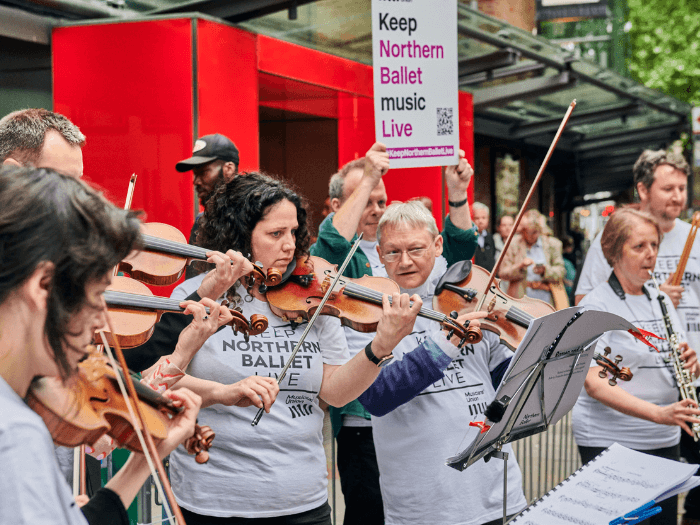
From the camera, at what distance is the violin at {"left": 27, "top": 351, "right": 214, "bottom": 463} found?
3.72 feet

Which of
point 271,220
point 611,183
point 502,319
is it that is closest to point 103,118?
point 271,220

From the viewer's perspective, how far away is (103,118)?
5.02 meters

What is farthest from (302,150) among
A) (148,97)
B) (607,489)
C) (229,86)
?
(607,489)

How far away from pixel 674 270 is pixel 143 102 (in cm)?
329

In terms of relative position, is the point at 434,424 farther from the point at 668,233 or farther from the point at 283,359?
the point at 668,233

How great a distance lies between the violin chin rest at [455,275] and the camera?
8.68 ft

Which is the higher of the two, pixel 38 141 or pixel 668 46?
pixel 668 46

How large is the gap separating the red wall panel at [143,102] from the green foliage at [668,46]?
11829 mm

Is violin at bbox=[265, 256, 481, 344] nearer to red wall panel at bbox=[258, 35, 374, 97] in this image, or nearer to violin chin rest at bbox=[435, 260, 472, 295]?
violin chin rest at bbox=[435, 260, 472, 295]

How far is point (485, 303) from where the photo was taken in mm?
2617

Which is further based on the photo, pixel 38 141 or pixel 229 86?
pixel 229 86

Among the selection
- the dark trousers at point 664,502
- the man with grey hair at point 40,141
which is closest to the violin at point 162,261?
the man with grey hair at point 40,141

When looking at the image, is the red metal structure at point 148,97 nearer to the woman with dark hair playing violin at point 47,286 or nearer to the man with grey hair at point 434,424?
the man with grey hair at point 434,424

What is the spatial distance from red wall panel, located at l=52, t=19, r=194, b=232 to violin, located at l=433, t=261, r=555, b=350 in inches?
106
